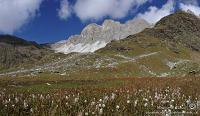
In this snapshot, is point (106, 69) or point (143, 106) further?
point (106, 69)

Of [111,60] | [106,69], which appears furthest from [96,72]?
[111,60]

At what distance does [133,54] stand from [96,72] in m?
57.7

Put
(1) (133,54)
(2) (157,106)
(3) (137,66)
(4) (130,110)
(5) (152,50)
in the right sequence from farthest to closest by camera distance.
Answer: (5) (152,50) → (1) (133,54) → (3) (137,66) → (2) (157,106) → (4) (130,110)

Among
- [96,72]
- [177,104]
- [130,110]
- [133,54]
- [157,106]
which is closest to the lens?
[130,110]

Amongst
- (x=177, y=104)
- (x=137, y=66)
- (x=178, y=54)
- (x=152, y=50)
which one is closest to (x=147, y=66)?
(x=137, y=66)

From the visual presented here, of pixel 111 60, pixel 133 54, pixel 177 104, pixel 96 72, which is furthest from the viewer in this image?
pixel 133 54

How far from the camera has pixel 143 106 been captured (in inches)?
741

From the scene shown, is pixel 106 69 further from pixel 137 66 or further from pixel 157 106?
pixel 157 106

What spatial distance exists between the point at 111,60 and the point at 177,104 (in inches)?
4042

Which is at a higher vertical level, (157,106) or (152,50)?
(152,50)

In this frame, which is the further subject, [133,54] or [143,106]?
[133,54]

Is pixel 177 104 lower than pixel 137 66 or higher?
lower

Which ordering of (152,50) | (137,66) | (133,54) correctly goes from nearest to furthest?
(137,66), (133,54), (152,50)

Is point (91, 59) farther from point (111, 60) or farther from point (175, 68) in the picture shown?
point (175, 68)
